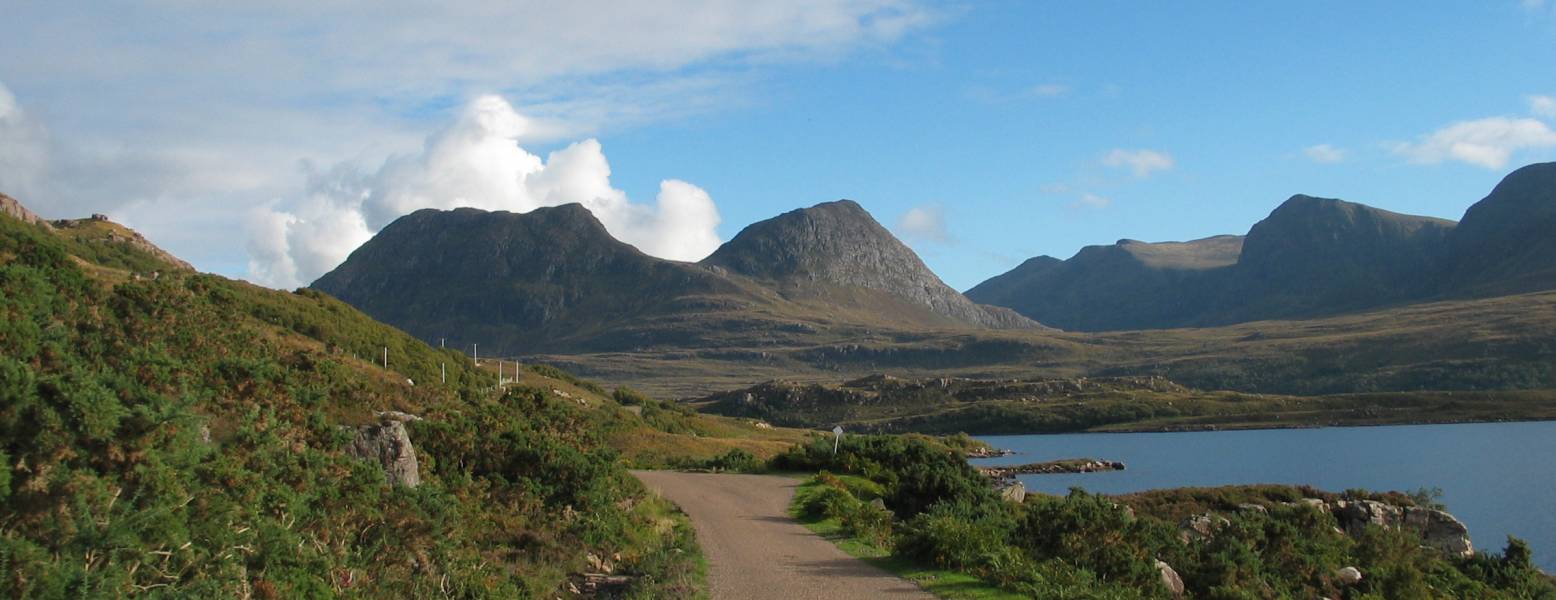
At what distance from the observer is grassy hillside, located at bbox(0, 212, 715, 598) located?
962 cm

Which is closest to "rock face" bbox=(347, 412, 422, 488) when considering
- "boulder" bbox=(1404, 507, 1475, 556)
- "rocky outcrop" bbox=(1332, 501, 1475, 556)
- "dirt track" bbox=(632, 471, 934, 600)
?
"dirt track" bbox=(632, 471, 934, 600)

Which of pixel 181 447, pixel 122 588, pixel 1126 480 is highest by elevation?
pixel 181 447

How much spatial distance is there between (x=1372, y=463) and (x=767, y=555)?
224 ft

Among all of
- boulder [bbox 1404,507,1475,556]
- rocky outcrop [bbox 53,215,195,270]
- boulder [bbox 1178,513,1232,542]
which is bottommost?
boulder [bbox 1404,507,1475,556]

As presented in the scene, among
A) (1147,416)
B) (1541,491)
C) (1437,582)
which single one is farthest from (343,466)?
(1147,416)

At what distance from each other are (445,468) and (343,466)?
158 inches

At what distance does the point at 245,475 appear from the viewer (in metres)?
11.6

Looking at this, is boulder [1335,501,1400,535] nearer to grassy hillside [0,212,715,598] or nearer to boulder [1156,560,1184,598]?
boulder [1156,560,1184,598]

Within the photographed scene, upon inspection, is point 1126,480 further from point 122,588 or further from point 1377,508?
point 122,588

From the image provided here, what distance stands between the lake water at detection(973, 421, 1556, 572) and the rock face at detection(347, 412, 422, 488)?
26279 millimetres

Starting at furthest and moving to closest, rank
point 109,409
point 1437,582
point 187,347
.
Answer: point 1437,582 → point 187,347 → point 109,409

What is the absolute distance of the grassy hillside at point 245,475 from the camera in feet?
31.6

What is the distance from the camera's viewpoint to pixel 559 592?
51.3 feet

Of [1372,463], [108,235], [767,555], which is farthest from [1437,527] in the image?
[108,235]
